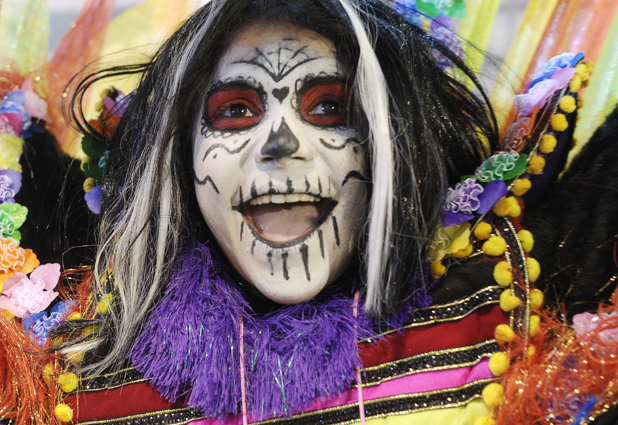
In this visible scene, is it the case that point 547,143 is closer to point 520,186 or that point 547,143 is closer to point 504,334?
point 520,186

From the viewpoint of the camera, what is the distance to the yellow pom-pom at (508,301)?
110 centimetres

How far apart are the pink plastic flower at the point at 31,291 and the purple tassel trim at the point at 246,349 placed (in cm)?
26

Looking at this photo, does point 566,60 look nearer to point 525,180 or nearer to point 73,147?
point 525,180

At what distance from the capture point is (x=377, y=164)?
1.10 metres

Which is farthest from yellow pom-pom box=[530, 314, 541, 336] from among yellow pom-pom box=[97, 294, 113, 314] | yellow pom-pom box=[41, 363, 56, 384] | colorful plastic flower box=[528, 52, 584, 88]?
yellow pom-pom box=[41, 363, 56, 384]

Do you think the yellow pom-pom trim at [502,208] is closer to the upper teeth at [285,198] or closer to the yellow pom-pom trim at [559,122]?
the yellow pom-pom trim at [559,122]

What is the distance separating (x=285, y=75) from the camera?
1.13 meters

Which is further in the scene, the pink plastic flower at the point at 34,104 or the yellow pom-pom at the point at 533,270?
the pink plastic flower at the point at 34,104

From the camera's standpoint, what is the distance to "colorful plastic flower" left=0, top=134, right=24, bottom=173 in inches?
58.3

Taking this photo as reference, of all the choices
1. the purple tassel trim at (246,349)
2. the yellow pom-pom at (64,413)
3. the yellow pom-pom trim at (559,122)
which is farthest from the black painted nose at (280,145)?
the yellow pom-pom at (64,413)

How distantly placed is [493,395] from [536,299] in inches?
7.7

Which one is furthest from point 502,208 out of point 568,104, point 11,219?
point 11,219

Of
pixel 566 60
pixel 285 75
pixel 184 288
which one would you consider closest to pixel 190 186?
pixel 184 288

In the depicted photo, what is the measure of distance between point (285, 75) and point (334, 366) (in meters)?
0.50
